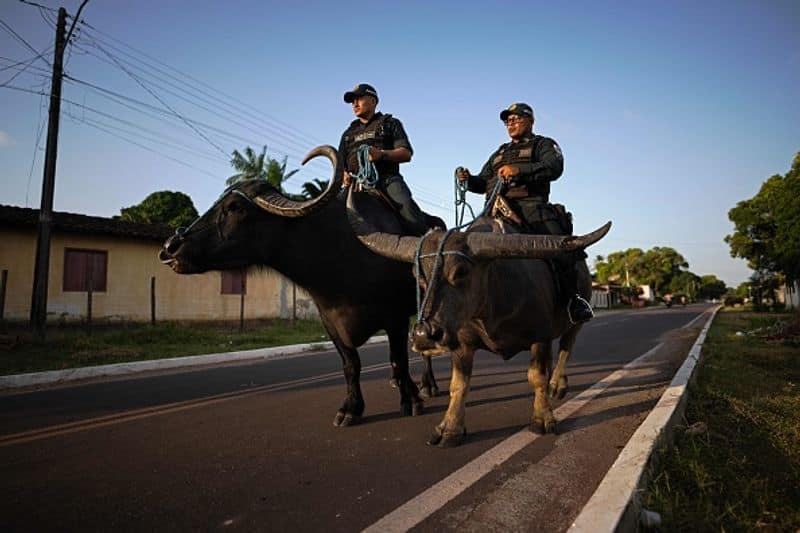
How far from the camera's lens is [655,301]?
286 ft

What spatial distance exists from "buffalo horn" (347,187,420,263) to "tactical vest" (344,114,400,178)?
3.06ft

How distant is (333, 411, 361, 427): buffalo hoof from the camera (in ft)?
13.5

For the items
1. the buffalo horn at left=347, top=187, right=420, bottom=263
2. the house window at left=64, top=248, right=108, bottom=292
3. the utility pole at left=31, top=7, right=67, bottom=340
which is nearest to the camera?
the buffalo horn at left=347, top=187, right=420, bottom=263

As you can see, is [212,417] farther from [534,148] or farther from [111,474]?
[534,148]

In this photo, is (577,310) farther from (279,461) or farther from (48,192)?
(48,192)

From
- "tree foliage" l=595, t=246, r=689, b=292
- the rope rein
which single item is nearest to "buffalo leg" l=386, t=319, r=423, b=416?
the rope rein

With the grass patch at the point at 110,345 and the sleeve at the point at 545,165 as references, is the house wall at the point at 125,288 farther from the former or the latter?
the sleeve at the point at 545,165

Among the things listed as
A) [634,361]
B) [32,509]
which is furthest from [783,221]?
Answer: [32,509]

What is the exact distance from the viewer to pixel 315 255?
3984 millimetres

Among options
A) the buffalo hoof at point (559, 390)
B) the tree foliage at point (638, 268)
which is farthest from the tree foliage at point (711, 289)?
the buffalo hoof at point (559, 390)

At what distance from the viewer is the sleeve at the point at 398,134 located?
4.89m

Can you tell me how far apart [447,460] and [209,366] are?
674 cm

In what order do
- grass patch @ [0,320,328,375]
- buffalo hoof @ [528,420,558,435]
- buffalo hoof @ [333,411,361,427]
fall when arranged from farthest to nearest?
grass patch @ [0,320,328,375] → buffalo hoof @ [333,411,361,427] → buffalo hoof @ [528,420,558,435]

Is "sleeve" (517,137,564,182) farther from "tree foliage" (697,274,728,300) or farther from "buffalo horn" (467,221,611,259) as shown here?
"tree foliage" (697,274,728,300)
